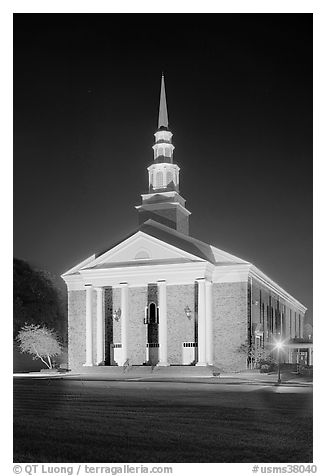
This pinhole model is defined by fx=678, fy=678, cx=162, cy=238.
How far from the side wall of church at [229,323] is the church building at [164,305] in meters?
0.07

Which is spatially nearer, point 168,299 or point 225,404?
point 225,404

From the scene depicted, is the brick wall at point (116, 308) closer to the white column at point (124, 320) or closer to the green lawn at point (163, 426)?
the white column at point (124, 320)

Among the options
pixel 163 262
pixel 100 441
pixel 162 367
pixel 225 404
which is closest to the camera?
pixel 100 441

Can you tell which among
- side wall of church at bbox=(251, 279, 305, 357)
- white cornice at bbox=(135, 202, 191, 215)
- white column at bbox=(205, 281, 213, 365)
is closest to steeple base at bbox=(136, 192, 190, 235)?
white cornice at bbox=(135, 202, 191, 215)

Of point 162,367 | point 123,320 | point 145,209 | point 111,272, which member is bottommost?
point 162,367

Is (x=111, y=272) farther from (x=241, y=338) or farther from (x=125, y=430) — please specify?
(x=125, y=430)

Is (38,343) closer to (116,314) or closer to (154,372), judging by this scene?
(116,314)

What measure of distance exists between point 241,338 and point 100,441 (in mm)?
30284

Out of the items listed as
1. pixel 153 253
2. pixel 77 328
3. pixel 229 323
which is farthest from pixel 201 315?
pixel 77 328

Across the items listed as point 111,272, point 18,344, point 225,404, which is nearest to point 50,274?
point 18,344

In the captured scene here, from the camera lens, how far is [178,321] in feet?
157

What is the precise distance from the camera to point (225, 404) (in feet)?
81.3

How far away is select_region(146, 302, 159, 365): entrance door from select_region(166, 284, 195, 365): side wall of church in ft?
3.62
